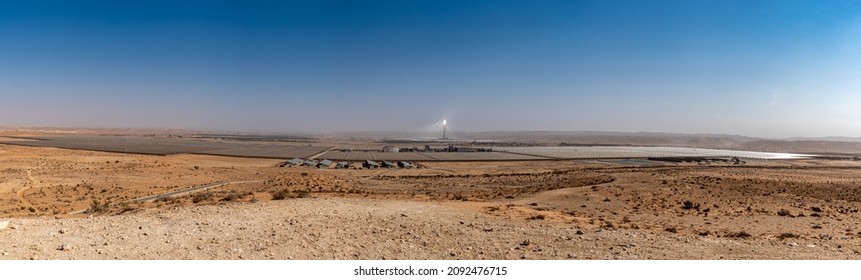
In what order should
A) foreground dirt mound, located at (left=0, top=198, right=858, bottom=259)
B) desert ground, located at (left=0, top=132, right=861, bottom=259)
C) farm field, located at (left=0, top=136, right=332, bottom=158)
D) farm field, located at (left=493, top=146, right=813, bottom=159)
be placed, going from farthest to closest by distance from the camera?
farm field, located at (left=493, top=146, right=813, bottom=159), farm field, located at (left=0, top=136, right=332, bottom=158), desert ground, located at (left=0, top=132, right=861, bottom=259), foreground dirt mound, located at (left=0, top=198, right=858, bottom=259)

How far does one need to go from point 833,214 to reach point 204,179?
36897mm

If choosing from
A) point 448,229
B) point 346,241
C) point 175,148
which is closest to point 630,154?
point 448,229

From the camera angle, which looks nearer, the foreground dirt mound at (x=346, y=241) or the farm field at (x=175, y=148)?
the foreground dirt mound at (x=346, y=241)

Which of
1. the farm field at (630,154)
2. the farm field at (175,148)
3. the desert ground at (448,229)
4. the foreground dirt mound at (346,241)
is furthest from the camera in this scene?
the farm field at (630,154)

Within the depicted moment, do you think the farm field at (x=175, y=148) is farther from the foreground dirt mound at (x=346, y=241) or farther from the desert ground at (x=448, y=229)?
the foreground dirt mound at (x=346, y=241)

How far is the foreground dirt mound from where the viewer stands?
9281 mm

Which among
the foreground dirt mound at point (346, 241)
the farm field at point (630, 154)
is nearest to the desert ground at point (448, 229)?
the foreground dirt mound at point (346, 241)

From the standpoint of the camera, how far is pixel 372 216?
1370 centimetres

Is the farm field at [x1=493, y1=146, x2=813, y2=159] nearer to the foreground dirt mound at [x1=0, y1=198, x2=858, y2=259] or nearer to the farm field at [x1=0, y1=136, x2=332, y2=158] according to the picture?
the farm field at [x1=0, y1=136, x2=332, y2=158]

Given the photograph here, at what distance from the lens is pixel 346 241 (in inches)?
410

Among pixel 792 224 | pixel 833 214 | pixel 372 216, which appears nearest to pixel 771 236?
pixel 792 224

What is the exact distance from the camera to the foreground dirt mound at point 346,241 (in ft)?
30.5

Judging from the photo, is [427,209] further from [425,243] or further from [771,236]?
[771,236]

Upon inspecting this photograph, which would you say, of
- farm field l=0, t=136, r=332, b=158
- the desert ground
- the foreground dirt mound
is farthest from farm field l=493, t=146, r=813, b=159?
the foreground dirt mound
